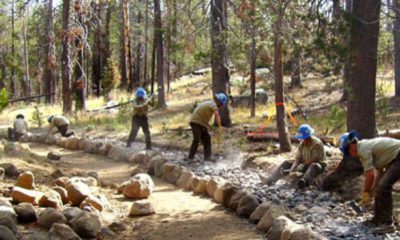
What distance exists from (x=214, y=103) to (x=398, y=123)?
5.26 m

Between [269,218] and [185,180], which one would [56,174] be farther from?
[269,218]

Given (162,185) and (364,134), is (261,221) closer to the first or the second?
(364,134)

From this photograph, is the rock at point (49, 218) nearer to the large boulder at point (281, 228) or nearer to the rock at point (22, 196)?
the rock at point (22, 196)

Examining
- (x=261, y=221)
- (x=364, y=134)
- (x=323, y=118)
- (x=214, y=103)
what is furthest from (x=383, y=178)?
(x=323, y=118)

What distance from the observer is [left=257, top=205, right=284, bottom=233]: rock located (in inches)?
260

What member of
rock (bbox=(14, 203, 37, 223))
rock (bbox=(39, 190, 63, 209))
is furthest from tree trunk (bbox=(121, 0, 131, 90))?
rock (bbox=(14, 203, 37, 223))

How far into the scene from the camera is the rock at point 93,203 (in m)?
7.43

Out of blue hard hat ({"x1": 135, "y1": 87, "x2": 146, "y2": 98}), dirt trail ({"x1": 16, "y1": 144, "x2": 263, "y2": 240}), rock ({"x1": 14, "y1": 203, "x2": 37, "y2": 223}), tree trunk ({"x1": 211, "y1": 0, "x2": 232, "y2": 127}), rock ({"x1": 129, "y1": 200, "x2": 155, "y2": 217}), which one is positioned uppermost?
tree trunk ({"x1": 211, "y1": 0, "x2": 232, "y2": 127})

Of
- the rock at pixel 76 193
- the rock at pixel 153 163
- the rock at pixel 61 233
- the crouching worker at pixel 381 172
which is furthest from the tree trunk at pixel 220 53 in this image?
the rock at pixel 61 233

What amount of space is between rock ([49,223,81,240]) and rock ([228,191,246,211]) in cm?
251

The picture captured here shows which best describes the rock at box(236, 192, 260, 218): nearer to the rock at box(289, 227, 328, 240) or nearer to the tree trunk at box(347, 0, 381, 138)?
the rock at box(289, 227, 328, 240)

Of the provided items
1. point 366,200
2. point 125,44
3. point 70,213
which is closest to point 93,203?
point 70,213

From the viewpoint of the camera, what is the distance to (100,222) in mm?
6742

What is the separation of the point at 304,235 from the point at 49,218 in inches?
115
